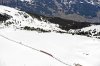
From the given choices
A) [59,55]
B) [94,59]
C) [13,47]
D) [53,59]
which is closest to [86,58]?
[94,59]

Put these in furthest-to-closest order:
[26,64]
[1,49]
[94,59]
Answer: [94,59] → [1,49] → [26,64]

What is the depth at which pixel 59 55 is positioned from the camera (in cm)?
1047

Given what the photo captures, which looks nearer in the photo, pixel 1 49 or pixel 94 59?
pixel 1 49

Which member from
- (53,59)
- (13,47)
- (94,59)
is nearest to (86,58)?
(94,59)

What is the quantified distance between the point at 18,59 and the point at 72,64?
1.77m

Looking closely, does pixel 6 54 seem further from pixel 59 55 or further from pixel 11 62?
pixel 59 55

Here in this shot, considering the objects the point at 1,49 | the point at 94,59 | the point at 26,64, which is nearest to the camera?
the point at 26,64

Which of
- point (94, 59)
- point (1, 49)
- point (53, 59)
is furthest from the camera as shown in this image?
point (94, 59)

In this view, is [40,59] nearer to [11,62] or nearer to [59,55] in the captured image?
[11,62]

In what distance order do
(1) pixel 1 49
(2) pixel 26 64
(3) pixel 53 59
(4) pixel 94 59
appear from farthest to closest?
(4) pixel 94 59, (1) pixel 1 49, (3) pixel 53 59, (2) pixel 26 64

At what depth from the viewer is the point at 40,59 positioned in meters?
8.88

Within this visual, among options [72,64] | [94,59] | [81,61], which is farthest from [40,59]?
[94,59]

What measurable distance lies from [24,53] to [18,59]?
1.81ft

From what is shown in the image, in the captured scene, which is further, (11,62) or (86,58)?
(86,58)
